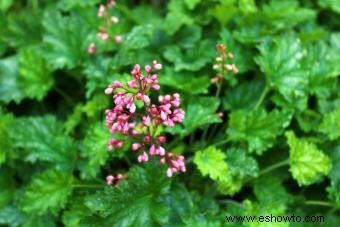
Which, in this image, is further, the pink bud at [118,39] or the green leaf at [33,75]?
the green leaf at [33,75]

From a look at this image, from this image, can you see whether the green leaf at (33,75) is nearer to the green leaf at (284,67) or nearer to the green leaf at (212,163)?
the green leaf at (212,163)

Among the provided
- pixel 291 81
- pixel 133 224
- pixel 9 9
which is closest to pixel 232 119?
pixel 291 81

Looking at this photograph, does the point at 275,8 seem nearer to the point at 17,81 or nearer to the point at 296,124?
the point at 296,124

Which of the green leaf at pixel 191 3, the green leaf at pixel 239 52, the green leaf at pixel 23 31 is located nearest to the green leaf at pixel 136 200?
the green leaf at pixel 239 52

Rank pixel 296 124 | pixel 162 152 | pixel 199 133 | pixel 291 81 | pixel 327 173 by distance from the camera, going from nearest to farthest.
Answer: pixel 162 152, pixel 327 173, pixel 291 81, pixel 296 124, pixel 199 133

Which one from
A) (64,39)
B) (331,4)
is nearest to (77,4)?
(64,39)
